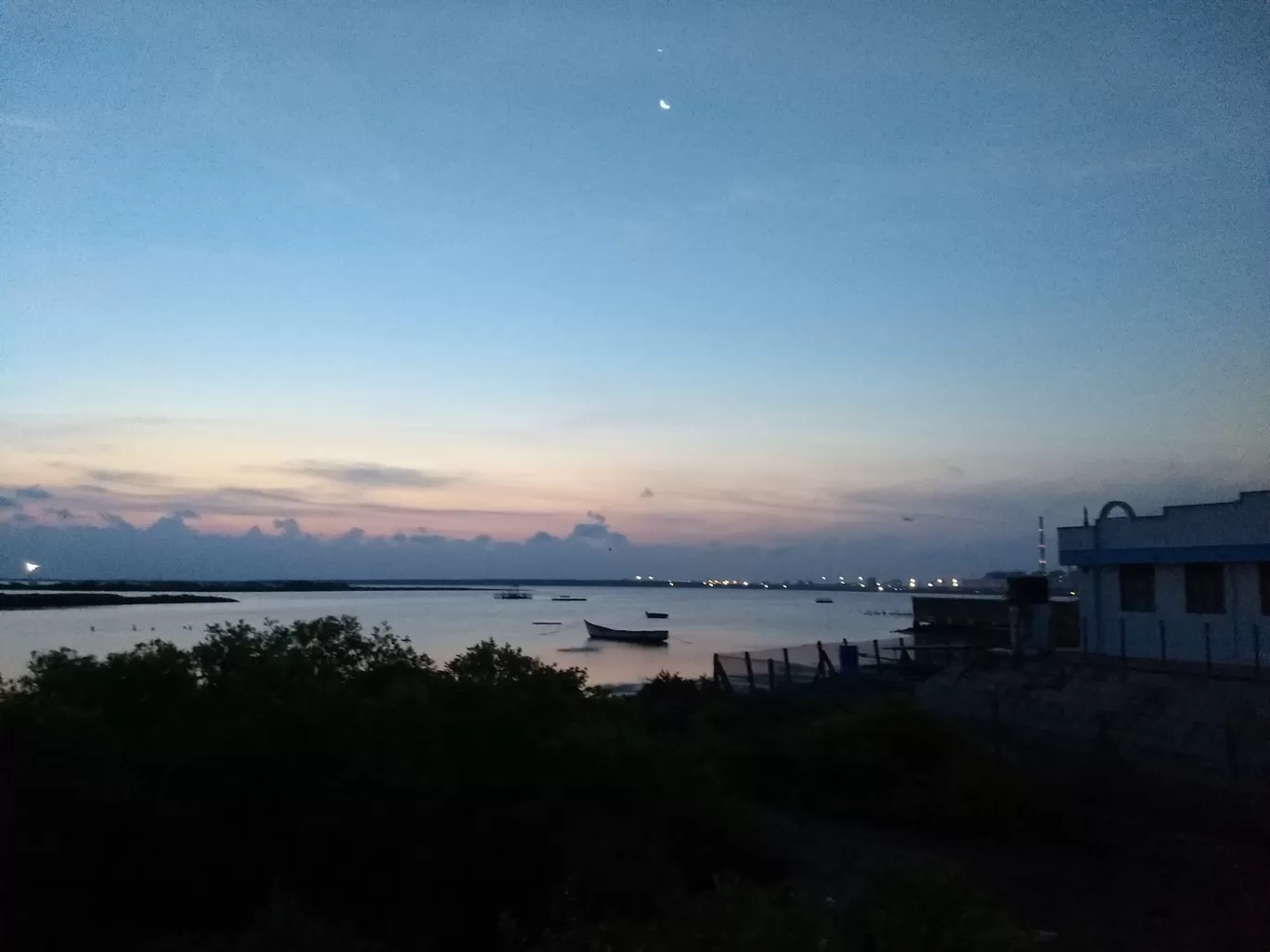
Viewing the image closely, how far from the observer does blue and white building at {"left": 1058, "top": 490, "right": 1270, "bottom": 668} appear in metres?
24.5

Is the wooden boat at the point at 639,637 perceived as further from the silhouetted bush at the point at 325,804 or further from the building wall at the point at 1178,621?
the silhouetted bush at the point at 325,804

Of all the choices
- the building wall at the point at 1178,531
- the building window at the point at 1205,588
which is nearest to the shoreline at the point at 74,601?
the building wall at the point at 1178,531

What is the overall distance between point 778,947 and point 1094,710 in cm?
1977

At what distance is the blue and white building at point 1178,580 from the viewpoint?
80.2 ft

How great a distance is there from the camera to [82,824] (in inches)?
338

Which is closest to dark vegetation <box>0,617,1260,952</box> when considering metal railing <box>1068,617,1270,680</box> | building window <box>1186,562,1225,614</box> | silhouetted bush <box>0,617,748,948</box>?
silhouetted bush <box>0,617,748,948</box>

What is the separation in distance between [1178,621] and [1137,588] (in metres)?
1.85

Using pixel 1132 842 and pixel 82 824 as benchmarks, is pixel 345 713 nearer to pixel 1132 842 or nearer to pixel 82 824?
pixel 82 824

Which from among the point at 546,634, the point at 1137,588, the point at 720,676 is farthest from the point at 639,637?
the point at 1137,588

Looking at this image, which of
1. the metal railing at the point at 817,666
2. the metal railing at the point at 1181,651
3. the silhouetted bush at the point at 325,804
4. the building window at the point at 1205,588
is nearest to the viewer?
the silhouetted bush at the point at 325,804

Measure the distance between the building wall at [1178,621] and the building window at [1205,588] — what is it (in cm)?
13

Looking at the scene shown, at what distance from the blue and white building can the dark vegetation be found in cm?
1660

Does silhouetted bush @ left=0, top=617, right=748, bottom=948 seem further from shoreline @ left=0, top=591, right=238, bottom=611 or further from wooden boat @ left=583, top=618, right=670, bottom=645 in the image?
shoreline @ left=0, top=591, right=238, bottom=611

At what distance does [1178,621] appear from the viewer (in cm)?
2636
